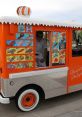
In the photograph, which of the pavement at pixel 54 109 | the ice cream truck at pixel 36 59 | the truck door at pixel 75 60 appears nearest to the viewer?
the ice cream truck at pixel 36 59

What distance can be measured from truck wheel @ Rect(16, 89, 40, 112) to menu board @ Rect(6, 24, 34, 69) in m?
0.65

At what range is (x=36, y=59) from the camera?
5.54 metres

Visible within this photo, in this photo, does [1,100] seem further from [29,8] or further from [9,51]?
[29,8]

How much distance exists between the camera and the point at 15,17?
5043mm

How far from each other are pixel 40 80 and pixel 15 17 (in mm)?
1639

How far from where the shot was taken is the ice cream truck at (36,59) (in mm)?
5086

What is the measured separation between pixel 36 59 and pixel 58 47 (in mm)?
739

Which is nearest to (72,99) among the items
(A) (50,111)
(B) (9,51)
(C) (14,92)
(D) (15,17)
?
(A) (50,111)

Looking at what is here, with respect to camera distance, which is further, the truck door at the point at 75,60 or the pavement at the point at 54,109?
the truck door at the point at 75,60

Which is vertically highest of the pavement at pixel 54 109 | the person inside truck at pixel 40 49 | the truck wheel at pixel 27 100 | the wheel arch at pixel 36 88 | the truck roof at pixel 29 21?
the truck roof at pixel 29 21

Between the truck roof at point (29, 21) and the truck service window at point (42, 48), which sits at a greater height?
the truck roof at point (29, 21)

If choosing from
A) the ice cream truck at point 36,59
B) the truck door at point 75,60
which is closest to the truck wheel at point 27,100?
the ice cream truck at point 36,59

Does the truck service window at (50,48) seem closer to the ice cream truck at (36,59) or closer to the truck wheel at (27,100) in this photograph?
the ice cream truck at (36,59)

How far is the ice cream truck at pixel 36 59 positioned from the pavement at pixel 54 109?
0.72 feet
